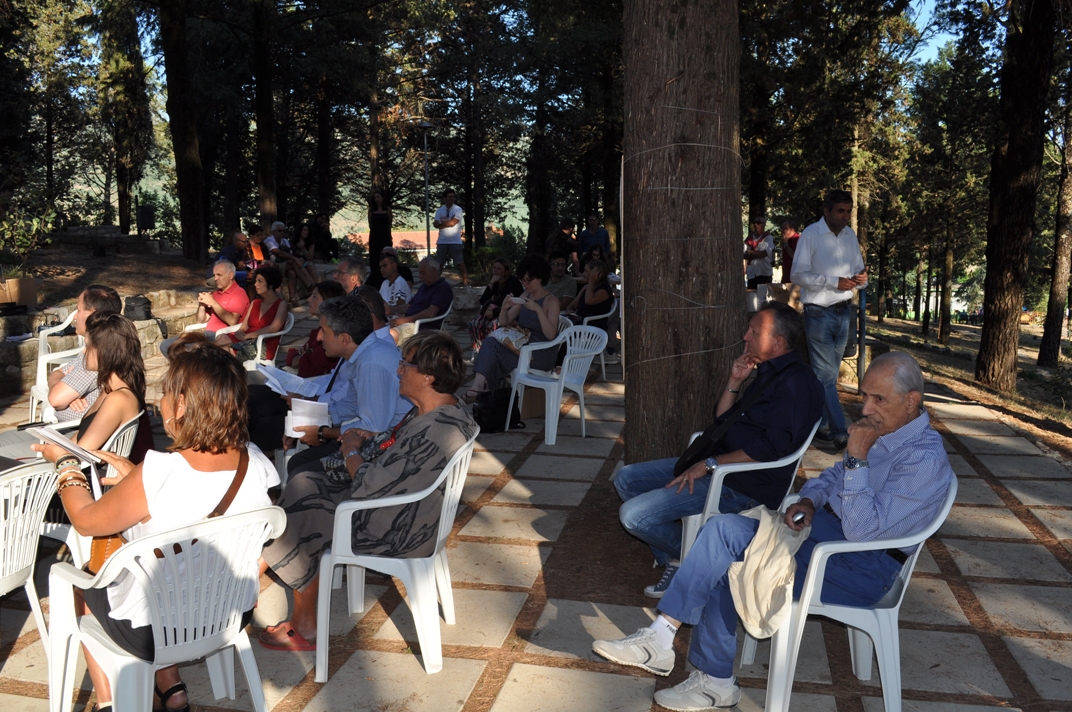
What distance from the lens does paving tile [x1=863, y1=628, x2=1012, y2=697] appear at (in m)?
2.94

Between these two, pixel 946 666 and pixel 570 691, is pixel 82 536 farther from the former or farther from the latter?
pixel 946 666

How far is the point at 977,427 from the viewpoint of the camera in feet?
21.8

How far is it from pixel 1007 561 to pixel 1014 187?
6.24m

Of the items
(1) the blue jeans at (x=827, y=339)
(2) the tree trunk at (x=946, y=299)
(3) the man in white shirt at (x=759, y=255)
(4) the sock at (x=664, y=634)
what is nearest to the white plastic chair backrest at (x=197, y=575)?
(4) the sock at (x=664, y=634)

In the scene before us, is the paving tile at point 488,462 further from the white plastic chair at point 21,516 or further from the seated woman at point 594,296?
the white plastic chair at point 21,516

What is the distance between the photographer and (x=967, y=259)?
38.1 metres

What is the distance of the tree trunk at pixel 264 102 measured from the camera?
1526 cm

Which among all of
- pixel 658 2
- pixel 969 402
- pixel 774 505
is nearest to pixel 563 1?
pixel 969 402

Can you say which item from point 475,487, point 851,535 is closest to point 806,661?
point 851,535

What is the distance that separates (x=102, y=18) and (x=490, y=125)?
934cm

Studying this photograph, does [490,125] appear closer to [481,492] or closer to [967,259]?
[481,492]

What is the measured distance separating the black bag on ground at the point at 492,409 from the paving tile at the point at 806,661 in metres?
3.18

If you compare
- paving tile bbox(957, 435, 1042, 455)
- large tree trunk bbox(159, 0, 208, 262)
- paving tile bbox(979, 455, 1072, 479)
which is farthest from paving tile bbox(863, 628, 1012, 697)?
large tree trunk bbox(159, 0, 208, 262)

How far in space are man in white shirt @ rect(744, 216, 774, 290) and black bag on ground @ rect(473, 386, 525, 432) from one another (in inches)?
264
